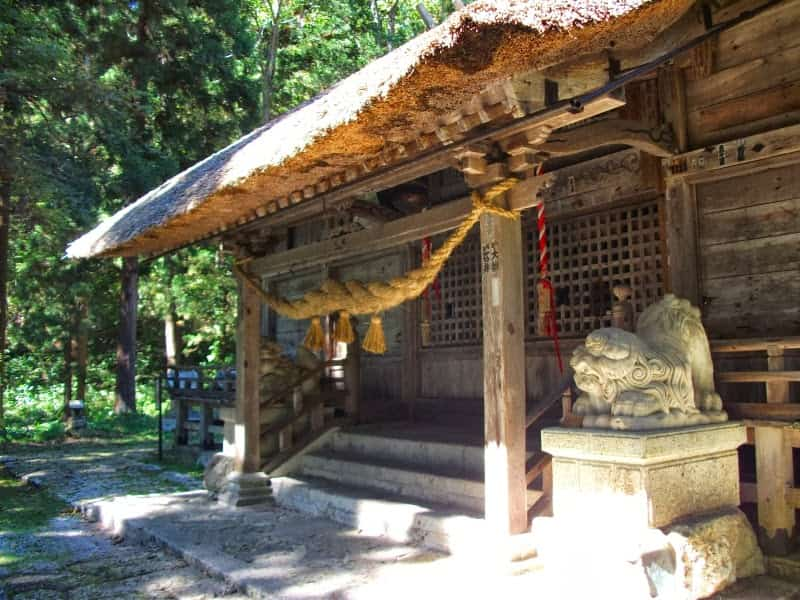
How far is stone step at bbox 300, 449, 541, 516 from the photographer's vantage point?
5.64m

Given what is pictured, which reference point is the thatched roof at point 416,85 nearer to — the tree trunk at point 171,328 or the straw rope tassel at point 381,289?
the straw rope tassel at point 381,289

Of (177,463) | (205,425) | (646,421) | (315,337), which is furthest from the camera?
(205,425)

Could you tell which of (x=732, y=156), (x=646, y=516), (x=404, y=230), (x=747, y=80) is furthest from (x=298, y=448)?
(x=747, y=80)

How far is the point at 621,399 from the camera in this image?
413cm

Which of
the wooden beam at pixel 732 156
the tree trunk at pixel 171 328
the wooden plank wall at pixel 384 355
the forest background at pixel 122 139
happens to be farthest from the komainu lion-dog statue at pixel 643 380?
the tree trunk at pixel 171 328

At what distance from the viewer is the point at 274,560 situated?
528cm

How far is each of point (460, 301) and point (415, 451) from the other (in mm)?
2307

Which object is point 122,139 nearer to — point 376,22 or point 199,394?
point 199,394

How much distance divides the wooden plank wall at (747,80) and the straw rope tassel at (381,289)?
2.14 metres

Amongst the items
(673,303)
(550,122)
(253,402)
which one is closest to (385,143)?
(550,122)

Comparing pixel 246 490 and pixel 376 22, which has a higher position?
pixel 376 22

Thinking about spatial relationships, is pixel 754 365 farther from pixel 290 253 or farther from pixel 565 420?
pixel 290 253

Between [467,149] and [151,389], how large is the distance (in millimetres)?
24687

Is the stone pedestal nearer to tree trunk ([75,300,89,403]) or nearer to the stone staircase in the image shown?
the stone staircase
